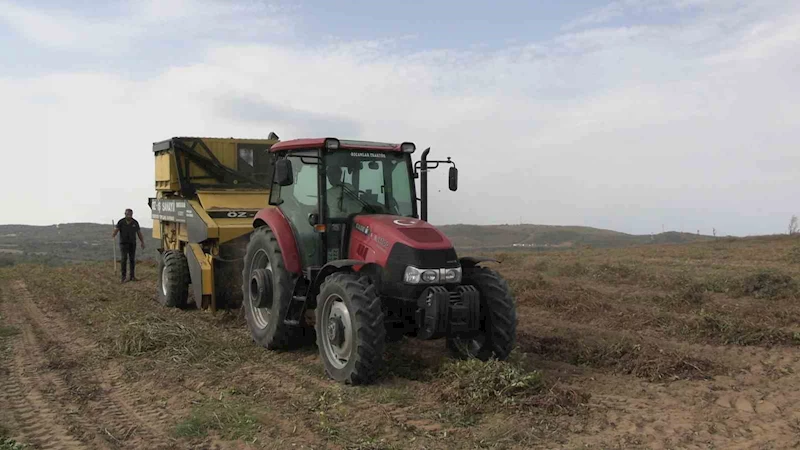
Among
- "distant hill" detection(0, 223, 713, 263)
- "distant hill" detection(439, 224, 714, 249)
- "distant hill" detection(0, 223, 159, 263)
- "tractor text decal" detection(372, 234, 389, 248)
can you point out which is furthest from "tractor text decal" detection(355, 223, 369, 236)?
"distant hill" detection(439, 224, 714, 249)

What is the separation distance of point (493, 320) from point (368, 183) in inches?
78.7

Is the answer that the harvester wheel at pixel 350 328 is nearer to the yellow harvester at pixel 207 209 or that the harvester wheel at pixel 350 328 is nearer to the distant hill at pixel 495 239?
the yellow harvester at pixel 207 209

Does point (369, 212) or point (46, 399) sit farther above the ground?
point (369, 212)

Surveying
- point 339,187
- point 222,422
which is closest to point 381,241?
point 339,187

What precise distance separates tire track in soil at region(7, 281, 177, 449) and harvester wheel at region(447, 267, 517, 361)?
104 inches

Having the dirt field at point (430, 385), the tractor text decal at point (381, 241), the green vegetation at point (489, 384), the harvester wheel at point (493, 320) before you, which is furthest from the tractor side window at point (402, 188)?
the green vegetation at point (489, 384)

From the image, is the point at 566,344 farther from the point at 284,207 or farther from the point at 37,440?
the point at 37,440

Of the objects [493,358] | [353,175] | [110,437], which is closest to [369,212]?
[353,175]

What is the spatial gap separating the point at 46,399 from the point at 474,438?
385 centimetres

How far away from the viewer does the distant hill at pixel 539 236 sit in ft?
125

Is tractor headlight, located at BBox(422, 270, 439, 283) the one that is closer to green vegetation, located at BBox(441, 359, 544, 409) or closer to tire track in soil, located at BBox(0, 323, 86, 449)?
green vegetation, located at BBox(441, 359, 544, 409)

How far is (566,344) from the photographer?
7227mm

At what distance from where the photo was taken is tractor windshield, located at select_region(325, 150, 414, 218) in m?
6.63

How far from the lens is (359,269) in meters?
6.12
